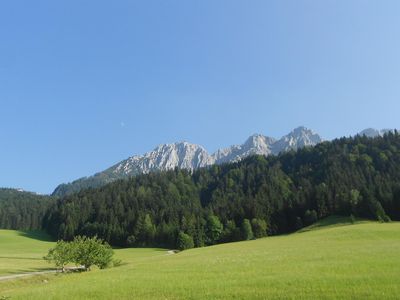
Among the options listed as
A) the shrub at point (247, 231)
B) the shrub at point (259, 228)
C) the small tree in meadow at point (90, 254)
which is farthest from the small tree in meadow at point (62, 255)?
the shrub at point (259, 228)

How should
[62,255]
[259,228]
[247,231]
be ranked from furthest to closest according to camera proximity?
[259,228] → [247,231] → [62,255]

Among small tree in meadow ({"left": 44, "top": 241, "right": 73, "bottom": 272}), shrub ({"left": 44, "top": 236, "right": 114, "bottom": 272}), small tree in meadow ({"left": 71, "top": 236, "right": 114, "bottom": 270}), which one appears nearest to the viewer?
small tree in meadow ({"left": 44, "top": 241, "right": 73, "bottom": 272})

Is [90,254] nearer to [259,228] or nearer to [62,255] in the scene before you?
[62,255]

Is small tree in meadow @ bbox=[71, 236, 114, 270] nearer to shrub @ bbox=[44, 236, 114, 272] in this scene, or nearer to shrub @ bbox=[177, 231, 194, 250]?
shrub @ bbox=[44, 236, 114, 272]

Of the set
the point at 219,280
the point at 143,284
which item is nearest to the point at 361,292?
the point at 219,280

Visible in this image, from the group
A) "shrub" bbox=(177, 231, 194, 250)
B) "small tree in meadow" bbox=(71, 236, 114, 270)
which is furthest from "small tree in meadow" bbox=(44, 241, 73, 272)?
"shrub" bbox=(177, 231, 194, 250)

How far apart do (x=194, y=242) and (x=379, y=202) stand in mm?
61290

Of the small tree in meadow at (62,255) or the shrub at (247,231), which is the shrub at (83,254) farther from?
the shrub at (247,231)

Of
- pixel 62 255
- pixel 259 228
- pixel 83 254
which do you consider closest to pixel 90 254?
pixel 83 254

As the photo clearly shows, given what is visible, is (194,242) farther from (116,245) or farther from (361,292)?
(361,292)

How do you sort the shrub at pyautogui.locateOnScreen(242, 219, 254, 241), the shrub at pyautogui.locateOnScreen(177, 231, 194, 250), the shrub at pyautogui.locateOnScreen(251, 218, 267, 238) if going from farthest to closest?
the shrub at pyautogui.locateOnScreen(251, 218, 267, 238) < the shrub at pyautogui.locateOnScreen(242, 219, 254, 241) < the shrub at pyautogui.locateOnScreen(177, 231, 194, 250)

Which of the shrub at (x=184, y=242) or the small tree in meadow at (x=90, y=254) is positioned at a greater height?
the shrub at (x=184, y=242)

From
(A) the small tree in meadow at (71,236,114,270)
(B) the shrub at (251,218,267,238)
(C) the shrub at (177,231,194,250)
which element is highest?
(B) the shrub at (251,218,267,238)

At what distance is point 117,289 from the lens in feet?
94.6
